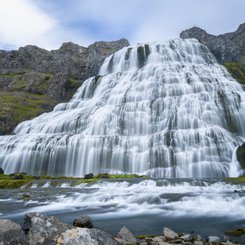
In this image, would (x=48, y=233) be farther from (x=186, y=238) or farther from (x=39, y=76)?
Result: (x=39, y=76)

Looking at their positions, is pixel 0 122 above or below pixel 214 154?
above

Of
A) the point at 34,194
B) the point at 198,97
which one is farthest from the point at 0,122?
the point at 34,194

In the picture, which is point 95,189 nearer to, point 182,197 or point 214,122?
point 182,197

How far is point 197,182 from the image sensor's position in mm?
31625

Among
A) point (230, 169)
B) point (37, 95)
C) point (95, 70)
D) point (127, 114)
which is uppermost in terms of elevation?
point (95, 70)

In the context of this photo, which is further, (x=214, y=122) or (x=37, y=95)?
(x=37, y=95)

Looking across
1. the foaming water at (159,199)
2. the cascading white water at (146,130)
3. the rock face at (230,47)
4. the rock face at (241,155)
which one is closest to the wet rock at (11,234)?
the foaming water at (159,199)

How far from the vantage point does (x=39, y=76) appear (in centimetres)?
11319

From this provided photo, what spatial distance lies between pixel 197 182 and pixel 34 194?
47.8 feet

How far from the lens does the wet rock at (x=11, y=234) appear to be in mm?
9367

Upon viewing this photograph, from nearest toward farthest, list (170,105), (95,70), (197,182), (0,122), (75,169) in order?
(197,182) < (75,169) < (170,105) < (0,122) < (95,70)

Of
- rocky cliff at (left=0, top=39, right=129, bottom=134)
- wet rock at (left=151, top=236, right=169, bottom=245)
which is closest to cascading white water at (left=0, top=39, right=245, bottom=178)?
rocky cliff at (left=0, top=39, right=129, bottom=134)

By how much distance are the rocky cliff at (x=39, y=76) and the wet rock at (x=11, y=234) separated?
6749 cm

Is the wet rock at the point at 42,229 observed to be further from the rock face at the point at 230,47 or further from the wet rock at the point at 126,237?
the rock face at the point at 230,47
